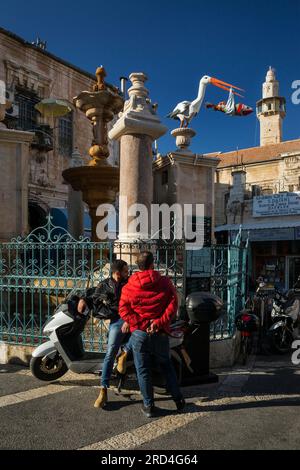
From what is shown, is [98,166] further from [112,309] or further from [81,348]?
[112,309]

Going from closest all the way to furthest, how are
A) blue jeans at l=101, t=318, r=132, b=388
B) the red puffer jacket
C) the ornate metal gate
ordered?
the red puffer jacket
blue jeans at l=101, t=318, r=132, b=388
the ornate metal gate

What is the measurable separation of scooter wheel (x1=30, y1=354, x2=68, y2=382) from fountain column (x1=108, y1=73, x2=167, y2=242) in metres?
2.46

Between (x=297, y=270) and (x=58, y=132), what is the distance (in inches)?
596

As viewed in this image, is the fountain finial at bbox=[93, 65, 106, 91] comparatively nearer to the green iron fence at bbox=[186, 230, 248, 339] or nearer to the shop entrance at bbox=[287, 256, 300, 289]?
the green iron fence at bbox=[186, 230, 248, 339]

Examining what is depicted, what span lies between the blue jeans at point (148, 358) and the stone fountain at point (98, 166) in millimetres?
5770

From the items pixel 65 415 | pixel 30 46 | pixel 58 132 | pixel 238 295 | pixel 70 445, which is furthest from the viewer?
pixel 58 132

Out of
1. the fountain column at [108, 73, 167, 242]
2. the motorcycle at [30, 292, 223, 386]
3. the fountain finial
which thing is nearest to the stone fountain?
the fountain finial

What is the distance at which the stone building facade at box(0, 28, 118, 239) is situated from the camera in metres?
19.2

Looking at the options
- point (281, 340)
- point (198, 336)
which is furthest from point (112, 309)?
point (281, 340)

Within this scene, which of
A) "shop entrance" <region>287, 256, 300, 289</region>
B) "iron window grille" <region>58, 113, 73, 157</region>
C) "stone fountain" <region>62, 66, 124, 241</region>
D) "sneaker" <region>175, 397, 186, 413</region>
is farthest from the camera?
"iron window grille" <region>58, 113, 73, 157</region>
